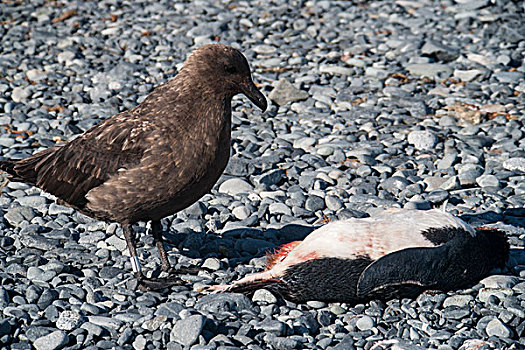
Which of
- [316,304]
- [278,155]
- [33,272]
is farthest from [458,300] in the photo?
[33,272]

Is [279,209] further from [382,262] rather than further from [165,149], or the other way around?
[382,262]

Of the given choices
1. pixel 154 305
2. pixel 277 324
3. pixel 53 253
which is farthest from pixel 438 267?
pixel 53 253

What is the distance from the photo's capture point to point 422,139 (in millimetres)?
7352

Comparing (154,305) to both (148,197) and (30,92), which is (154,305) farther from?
(30,92)

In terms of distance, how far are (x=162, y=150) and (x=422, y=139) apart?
335 centimetres

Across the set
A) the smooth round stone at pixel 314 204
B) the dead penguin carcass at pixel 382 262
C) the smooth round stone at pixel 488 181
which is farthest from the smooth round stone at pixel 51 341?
the smooth round stone at pixel 488 181

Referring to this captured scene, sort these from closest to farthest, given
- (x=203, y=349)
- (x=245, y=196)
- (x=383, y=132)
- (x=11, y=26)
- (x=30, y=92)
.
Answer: (x=203, y=349), (x=245, y=196), (x=383, y=132), (x=30, y=92), (x=11, y=26)

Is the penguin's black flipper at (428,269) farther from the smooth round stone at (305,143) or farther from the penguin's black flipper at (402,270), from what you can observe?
the smooth round stone at (305,143)

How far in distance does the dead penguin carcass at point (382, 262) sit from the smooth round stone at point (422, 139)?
237 centimetres

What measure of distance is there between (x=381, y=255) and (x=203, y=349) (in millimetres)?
1288

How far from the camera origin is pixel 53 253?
5.57 meters

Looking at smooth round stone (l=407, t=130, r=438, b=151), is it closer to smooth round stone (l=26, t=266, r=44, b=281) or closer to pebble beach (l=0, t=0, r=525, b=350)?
pebble beach (l=0, t=0, r=525, b=350)

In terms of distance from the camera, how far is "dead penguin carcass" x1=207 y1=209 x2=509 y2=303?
4660mm

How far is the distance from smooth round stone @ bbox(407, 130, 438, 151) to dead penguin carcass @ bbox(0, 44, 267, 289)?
2628 mm
